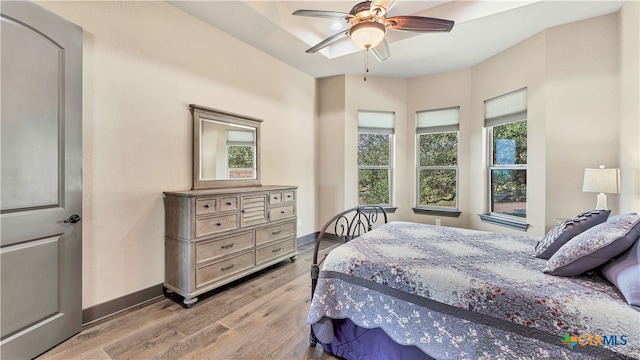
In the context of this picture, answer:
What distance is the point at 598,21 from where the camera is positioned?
2754mm

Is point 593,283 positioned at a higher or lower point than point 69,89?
lower

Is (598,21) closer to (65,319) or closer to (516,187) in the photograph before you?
(516,187)

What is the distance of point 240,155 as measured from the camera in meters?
3.33

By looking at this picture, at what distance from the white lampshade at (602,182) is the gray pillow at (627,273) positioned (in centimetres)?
163

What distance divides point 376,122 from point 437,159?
4.11ft

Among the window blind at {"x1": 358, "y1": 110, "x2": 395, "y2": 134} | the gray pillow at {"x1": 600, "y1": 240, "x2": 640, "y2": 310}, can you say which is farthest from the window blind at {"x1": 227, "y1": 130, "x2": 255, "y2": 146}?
the gray pillow at {"x1": 600, "y1": 240, "x2": 640, "y2": 310}

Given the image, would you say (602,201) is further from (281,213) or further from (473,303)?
(281,213)

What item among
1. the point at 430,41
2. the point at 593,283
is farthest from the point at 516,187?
the point at 593,283

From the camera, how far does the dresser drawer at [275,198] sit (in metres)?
3.22

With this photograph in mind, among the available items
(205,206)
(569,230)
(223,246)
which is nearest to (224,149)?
(205,206)

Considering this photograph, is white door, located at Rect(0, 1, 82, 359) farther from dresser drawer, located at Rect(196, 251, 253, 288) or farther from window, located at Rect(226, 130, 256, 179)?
window, located at Rect(226, 130, 256, 179)

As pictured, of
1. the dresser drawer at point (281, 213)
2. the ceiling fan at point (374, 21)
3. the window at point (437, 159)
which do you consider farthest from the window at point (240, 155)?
the window at point (437, 159)

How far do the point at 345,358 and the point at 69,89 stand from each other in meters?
2.75

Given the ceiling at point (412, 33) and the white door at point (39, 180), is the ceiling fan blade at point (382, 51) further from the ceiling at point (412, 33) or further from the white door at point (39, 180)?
the white door at point (39, 180)
